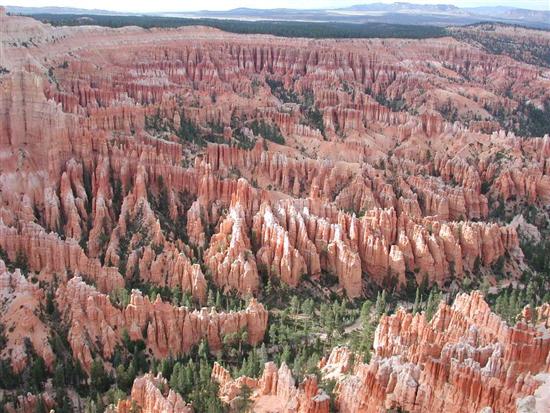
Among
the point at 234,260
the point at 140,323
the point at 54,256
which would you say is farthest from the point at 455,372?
the point at 54,256

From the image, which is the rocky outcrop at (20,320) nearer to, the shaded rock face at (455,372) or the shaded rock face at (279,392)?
the shaded rock face at (279,392)

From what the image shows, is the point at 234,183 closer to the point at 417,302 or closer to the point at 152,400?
the point at 417,302

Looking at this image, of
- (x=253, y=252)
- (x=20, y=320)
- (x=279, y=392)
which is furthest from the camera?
(x=253, y=252)

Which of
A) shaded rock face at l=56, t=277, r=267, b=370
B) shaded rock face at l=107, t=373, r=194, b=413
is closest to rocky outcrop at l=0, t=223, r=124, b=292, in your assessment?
shaded rock face at l=56, t=277, r=267, b=370

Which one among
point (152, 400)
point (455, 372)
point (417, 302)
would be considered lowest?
point (417, 302)

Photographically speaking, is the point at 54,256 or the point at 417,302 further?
the point at 417,302
